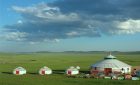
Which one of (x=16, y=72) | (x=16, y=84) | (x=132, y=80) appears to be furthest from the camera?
(x=16, y=72)

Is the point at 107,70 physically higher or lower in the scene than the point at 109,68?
lower

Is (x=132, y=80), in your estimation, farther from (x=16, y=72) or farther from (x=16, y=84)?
(x=16, y=72)

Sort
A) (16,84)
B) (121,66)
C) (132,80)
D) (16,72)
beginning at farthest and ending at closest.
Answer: (16,72), (121,66), (132,80), (16,84)

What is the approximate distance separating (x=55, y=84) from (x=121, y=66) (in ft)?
68.1

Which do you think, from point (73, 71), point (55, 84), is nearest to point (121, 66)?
point (73, 71)

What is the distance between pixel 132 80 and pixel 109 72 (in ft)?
38.2

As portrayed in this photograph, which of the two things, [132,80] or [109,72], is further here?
[109,72]

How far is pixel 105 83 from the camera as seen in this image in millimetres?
51062

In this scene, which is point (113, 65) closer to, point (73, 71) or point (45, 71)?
point (73, 71)

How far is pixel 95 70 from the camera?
68.5 meters

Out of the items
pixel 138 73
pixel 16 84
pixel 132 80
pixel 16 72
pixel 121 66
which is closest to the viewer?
pixel 16 84

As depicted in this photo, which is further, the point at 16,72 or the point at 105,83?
the point at 16,72

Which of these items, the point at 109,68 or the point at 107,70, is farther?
the point at 107,70

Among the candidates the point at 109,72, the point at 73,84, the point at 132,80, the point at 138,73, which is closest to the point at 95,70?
the point at 109,72
